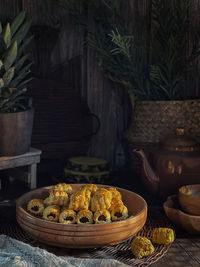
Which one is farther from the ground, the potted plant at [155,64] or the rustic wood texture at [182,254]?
the potted plant at [155,64]

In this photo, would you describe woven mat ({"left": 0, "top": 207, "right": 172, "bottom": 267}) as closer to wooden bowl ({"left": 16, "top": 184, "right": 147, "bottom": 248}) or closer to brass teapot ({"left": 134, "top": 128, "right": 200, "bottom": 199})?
wooden bowl ({"left": 16, "top": 184, "right": 147, "bottom": 248})

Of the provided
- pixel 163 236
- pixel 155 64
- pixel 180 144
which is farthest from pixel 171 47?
pixel 163 236

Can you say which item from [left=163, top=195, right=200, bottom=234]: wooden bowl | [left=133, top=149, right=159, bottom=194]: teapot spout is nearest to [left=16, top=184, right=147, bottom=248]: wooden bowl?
[left=163, top=195, right=200, bottom=234]: wooden bowl

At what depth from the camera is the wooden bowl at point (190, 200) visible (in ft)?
3.84

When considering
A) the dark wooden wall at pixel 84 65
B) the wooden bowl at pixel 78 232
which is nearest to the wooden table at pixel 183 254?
the wooden bowl at pixel 78 232

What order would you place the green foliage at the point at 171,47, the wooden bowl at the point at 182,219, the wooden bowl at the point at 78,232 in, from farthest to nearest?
the green foliage at the point at 171,47 < the wooden bowl at the point at 182,219 < the wooden bowl at the point at 78,232

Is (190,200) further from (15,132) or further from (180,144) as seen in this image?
(15,132)

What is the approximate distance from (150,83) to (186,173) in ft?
1.43

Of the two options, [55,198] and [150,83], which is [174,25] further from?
[55,198]

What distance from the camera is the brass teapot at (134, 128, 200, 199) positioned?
1.39 meters

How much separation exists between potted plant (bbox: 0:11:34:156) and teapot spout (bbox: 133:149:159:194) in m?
0.40

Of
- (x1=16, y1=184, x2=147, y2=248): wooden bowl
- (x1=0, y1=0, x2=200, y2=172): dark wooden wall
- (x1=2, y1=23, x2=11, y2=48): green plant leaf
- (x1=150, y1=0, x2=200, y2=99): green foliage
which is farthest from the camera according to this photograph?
(x1=0, y1=0, x2=200, y2=172): dark wooden wall

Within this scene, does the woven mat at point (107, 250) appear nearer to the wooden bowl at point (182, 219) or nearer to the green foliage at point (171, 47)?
the wooden bowl at point (182, 219)

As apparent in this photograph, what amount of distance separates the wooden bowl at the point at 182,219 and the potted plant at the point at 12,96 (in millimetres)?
545
